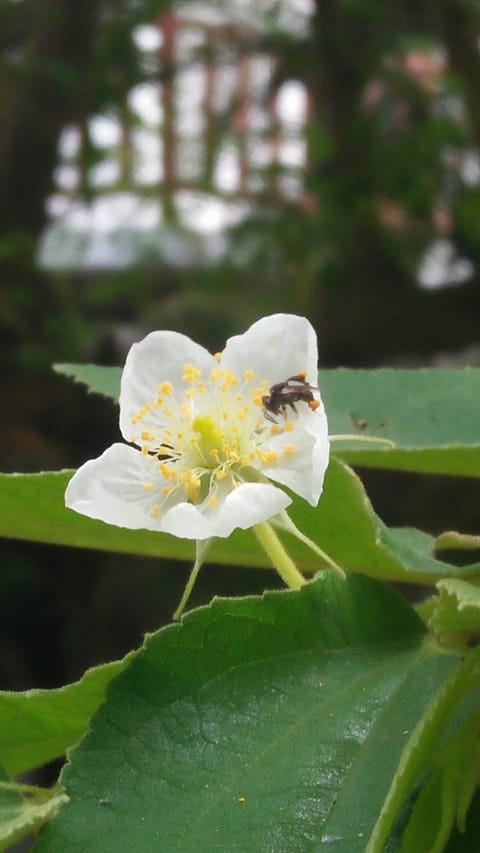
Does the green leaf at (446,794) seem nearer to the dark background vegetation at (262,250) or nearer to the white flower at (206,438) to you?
the white flower at (206,438)

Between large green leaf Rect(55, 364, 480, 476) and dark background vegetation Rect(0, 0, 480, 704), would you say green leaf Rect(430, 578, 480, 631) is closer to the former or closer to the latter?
large green leaf Rect(55, 364, 480, 476)

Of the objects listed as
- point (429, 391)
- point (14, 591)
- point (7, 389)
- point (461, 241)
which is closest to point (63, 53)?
point (7, 389)

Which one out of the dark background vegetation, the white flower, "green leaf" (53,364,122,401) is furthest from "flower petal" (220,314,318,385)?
the dark background vegetation

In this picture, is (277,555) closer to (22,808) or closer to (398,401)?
(22,808)

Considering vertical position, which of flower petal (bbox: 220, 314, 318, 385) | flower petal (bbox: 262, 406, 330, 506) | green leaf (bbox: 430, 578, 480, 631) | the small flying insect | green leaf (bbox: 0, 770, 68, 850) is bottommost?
green leaf (bbox: 0, 770, 68, 850)

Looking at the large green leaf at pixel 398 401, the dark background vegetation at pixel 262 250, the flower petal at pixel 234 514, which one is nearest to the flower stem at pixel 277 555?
the flower petal at pixel 234 514

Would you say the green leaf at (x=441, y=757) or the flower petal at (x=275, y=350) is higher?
the flower petal at (x=275, y=350)

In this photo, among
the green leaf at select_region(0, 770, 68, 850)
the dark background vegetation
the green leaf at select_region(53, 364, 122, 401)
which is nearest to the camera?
Answer: the green leaf at select_region(0, 770, 68, 850)

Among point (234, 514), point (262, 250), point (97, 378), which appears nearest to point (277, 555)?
point (234, 514)
